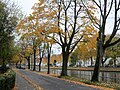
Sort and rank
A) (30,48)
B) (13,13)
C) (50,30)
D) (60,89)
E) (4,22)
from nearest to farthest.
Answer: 1. (60,89)
2. (4,22)
3. (13,13)
4. (50,30)
5. (30,48)

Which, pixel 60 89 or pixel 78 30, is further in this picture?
pixel 78 30

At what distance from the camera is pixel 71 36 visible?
1871 inches

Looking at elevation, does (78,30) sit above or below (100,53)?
above

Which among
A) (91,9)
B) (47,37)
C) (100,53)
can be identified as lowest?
(100,53)

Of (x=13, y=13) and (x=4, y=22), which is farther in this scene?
(x=13, y=13)

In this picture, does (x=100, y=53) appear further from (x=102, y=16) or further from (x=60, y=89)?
(x=60, y=89)

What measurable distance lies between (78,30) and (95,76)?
14.8 metres

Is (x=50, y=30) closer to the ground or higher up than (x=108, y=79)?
higher up

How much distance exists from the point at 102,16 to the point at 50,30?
1326 cm

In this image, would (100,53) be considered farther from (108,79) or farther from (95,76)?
(108,79)

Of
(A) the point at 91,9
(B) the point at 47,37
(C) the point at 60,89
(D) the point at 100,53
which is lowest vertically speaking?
(C) the point at 60,89

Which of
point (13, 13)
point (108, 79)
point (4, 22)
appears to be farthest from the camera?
point (108, 79)

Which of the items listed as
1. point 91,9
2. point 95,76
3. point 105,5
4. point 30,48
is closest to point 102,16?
point 105,5

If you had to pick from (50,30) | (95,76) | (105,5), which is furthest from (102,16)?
(50,30)
